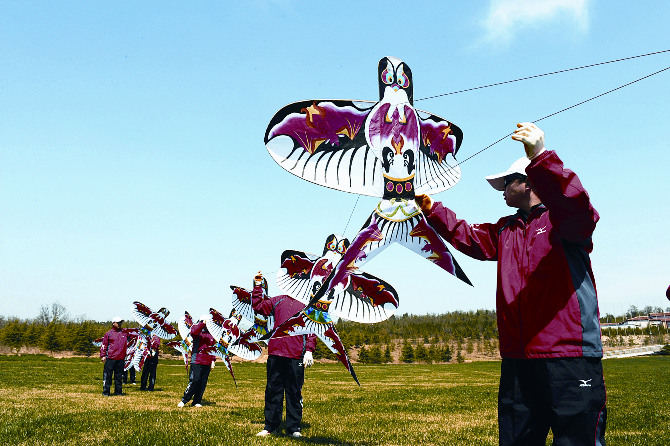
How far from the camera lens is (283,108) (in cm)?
424

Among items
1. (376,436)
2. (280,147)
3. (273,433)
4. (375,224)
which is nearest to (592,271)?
(375,224)

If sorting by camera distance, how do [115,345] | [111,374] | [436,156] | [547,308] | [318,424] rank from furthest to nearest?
[115,345] → [111,374] → [318,424] → [436,156] → [547,308]

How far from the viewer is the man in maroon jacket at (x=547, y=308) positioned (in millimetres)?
2781

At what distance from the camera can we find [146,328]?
16.3 meters

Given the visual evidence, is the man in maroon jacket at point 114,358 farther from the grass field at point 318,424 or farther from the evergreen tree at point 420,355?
the evergreen tree at point 420,355

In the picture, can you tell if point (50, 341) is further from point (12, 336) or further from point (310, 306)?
point (310, 306)

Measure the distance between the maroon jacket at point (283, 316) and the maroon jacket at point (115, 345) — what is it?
327 inches

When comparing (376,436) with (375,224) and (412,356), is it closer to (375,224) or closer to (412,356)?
(375,224)

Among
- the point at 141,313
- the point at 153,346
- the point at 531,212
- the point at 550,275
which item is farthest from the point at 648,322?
the point at 550,275

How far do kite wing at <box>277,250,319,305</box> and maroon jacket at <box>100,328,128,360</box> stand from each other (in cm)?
911

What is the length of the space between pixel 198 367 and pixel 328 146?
29.0 ft

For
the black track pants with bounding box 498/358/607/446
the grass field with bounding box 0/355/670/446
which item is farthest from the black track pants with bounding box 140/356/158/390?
the black track pants with bounding box 498/358/607/446

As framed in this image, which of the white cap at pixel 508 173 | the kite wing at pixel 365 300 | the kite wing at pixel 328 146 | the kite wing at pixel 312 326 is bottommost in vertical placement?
the kite wing at pixel 312 326

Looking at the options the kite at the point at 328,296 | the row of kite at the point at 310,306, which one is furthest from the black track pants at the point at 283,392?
the kite at the point at 328,296
